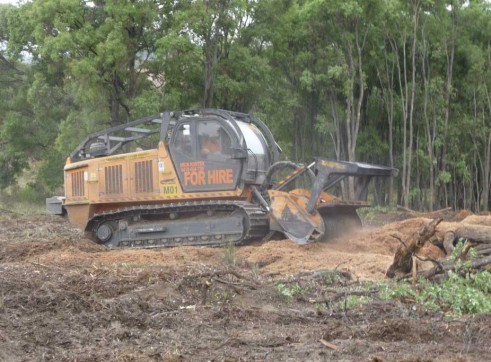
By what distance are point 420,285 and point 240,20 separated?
19816mm

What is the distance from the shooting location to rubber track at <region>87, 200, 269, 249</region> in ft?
43.2

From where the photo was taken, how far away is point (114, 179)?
15.0 m

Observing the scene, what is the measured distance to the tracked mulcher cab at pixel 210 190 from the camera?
12.9 meters

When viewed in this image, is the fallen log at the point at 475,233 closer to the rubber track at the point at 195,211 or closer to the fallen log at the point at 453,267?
the fallen log at the point at 453,267

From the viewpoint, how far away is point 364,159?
100 feet

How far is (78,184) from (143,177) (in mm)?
1911

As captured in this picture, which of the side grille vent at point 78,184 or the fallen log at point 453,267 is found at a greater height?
the side grille vent at point 78,184

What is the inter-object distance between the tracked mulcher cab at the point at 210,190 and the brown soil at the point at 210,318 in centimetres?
252

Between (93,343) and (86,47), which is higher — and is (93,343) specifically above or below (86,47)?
below

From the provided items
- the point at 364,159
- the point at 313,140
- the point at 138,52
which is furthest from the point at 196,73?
the point at 364,159

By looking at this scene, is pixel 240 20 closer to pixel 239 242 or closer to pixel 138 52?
pixel 138 52

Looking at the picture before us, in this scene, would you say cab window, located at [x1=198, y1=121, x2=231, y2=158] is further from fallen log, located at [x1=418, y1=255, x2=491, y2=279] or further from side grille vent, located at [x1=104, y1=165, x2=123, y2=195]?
fallen log, located at [x1=418, y1=255, x2=491, y2=279]

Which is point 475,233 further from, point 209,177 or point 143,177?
point 143,177

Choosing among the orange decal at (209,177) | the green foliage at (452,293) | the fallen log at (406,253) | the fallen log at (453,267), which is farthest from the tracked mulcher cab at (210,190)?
the green foliage at (452,293)
